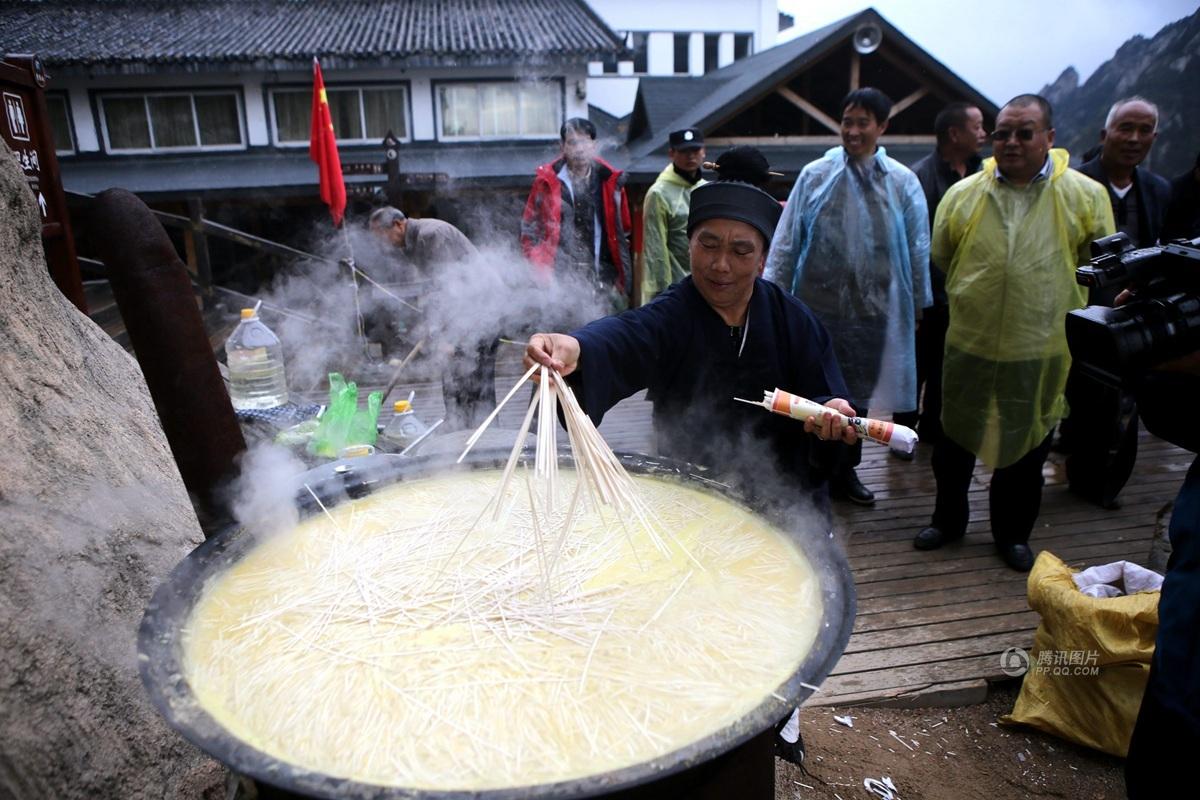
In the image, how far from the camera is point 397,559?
6.94ft

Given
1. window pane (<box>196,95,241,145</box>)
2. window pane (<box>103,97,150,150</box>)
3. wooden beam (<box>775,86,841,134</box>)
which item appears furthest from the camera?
window pane (<box>196,95,241,145</box>)

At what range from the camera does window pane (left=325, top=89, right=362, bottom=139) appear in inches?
641

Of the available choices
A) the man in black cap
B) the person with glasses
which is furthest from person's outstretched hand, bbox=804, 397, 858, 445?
the person with glasses

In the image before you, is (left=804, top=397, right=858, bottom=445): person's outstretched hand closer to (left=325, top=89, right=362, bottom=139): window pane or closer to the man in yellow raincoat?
the man in yellow raincoat

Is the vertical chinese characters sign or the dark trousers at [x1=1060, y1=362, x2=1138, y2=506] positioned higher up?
the vertical chinese characters sign

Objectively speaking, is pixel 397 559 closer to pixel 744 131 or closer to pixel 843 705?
pixel 843 705

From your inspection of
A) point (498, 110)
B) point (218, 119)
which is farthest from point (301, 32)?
point (498, 110)

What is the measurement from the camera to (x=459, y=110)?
16.5 metres

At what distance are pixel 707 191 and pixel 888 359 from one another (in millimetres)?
2623

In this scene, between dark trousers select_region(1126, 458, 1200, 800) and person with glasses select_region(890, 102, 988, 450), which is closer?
dark trousers select_region(1126, 458, 1200, 800)

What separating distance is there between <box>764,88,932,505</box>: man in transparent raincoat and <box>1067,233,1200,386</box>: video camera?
279cm

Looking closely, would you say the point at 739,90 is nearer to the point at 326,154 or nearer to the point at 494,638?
the point at 326,154

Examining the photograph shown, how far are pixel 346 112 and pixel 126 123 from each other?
4.66 meters

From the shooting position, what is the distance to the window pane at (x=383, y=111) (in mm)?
16344
